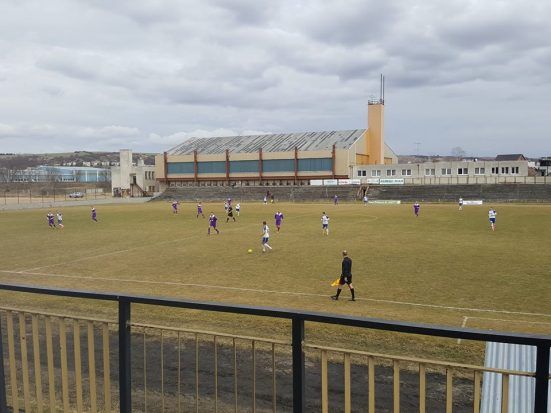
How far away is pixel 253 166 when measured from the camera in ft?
307

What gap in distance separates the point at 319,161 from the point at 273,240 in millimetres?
57898

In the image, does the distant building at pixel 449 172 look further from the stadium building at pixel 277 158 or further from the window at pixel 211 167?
the window at pixel 211 167

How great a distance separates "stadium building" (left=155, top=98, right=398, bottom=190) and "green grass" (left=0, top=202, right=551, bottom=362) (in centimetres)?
4905

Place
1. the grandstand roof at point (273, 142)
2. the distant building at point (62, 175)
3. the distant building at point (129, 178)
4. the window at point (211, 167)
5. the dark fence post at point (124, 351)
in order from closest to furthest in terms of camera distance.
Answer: the dark fence post at point (124, 351) → the grandstand roof at point (273, 142) → the window at point (211, 167) → the distant building at point (129, 178) → the distant building at point (62, 175)

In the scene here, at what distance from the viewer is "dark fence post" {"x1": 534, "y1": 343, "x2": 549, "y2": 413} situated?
9.21 feet

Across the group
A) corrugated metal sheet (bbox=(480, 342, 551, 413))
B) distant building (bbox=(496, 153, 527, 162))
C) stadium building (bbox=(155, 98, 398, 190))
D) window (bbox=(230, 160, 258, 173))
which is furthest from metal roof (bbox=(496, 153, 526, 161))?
corrugated metal sheet (bbox=(480, 342, 551, 413))

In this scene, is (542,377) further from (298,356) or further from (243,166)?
(243,166)

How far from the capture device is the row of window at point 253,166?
8731 centimetres

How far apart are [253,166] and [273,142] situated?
761 cm

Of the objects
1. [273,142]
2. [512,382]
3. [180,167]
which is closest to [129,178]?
[180,167]

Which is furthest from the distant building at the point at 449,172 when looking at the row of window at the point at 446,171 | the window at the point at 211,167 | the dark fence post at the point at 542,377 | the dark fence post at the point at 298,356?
the dark fence post at the point at 542,377

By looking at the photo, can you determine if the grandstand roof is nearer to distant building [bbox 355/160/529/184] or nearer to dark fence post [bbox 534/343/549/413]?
distant building [bbox 355/160/529/184]

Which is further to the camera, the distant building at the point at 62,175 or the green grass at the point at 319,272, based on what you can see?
the distant building at the point at 62,175

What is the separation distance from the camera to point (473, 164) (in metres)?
80.8
